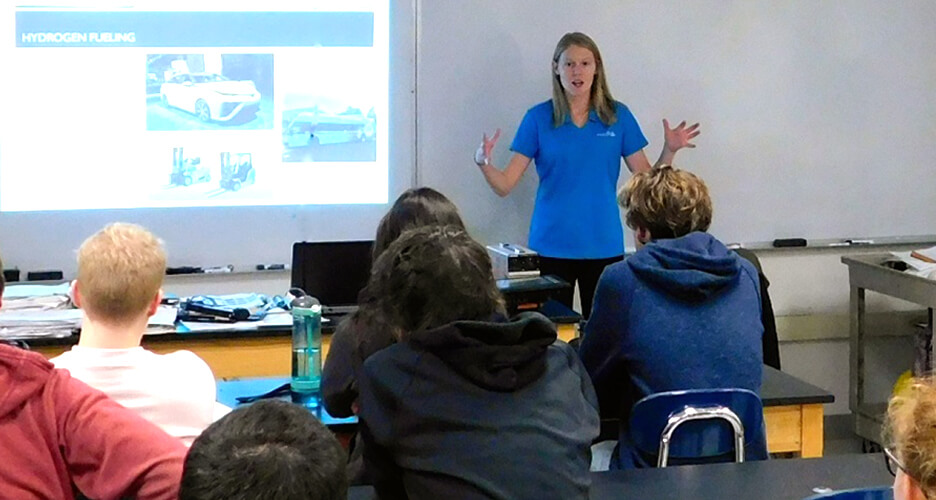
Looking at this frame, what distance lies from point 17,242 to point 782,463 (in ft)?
9.90

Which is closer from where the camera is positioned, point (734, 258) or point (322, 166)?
point (734, 258)

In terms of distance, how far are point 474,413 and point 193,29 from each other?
285 cm

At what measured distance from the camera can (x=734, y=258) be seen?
2.66 meters

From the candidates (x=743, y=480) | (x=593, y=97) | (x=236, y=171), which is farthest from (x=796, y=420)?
(x=236, y=171)

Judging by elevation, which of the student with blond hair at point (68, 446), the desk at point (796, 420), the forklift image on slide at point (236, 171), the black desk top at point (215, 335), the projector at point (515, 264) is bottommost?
the desk at point (796, 420)

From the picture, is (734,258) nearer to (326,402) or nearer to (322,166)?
(326,402)

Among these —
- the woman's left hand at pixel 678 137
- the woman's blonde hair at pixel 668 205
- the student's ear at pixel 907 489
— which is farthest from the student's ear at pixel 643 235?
the woman's left hand at pixel 678 137

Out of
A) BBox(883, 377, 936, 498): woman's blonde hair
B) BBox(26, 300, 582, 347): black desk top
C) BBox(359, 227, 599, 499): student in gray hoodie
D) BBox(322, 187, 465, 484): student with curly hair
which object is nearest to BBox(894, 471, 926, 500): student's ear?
BBox(883, 377, 936, 498): woman's blonde hair

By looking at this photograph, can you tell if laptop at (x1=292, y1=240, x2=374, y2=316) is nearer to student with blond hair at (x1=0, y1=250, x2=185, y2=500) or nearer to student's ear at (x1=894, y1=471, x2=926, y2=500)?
student with blond hair at (x1=0, y1=250, x2=185, y2=500)

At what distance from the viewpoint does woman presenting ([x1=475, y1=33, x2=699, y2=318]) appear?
4.42 m

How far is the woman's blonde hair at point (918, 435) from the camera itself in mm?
1261

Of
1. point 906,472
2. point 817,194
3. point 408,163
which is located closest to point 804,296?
point 817,194

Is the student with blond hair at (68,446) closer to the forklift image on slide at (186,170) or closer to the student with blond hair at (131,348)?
the student with blond hair at (131,348)

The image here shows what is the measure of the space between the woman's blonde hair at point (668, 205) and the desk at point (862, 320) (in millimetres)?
1964
